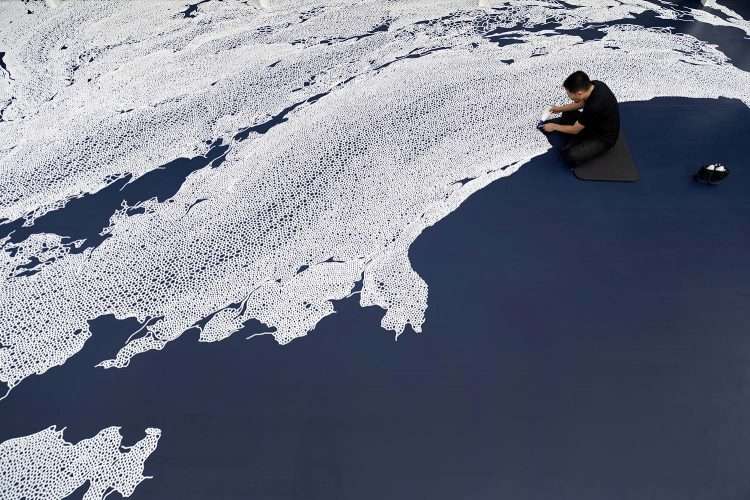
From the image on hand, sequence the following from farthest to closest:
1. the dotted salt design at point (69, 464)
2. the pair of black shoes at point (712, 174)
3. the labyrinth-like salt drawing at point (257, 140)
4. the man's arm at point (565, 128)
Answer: the man's arm at point (565, 128) → the pair of black shoes at point (712, 174) → the labyrinth-like salt drawing at point (257, 140) → the dotted salt design at point (69, 464)

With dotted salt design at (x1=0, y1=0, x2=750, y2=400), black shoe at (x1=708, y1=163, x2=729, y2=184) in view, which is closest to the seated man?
dotted salt design at (x1=0, y1=0, x2=750, y2=400)

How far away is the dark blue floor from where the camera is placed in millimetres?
1461

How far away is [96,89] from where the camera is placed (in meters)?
2.58

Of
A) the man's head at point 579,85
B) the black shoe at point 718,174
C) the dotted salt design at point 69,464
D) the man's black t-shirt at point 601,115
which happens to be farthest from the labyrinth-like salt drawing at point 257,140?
the black shoe at point 718,174

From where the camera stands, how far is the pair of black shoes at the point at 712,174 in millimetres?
2029

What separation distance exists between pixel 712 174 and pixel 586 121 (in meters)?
0.62

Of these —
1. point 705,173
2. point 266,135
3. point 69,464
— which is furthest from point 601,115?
point 69,464

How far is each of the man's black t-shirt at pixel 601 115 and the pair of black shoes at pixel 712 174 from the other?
0.42 meters

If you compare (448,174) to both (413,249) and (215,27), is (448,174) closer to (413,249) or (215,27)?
(413,249)

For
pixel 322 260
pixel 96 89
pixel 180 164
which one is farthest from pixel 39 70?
pixel 322 260

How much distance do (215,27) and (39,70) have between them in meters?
1.07

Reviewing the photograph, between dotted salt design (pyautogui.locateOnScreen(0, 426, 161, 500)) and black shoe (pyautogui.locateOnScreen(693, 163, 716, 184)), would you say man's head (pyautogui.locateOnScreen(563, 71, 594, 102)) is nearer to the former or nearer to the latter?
black shoe (pyautogui.locateOnScreen(693, 163, 716, 184))

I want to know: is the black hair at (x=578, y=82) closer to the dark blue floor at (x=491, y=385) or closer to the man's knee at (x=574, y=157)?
the man's knee at (x=574, y=157)

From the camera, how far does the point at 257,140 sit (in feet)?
7.70
